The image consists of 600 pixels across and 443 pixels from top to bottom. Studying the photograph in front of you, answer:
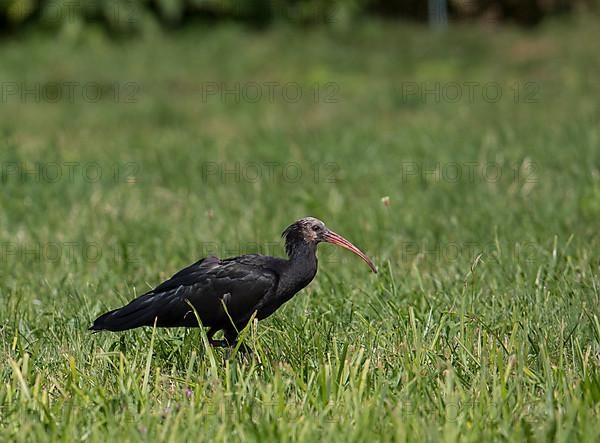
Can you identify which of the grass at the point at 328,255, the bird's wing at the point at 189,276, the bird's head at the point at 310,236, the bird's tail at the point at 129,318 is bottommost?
the grass at the point at 328,255

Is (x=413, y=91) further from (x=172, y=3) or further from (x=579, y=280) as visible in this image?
(x=579, y=280)

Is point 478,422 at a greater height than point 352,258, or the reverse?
point 478,422

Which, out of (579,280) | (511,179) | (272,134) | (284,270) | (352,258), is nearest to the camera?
(284,270)

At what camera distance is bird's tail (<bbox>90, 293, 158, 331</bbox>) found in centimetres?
444

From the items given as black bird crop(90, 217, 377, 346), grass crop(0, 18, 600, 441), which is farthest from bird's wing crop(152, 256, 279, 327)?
grass crop(0, 18, 600, 441)

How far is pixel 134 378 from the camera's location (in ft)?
12.2

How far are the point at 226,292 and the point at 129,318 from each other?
450 mm

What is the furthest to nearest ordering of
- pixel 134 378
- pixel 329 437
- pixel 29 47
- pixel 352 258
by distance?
pixel 29 47 < pixel 352 258 < pixel 134 378 < pixel 329 437

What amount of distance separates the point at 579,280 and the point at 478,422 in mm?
2066

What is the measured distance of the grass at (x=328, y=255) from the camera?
3.59 m

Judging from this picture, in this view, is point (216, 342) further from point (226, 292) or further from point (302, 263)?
point (302, 263)

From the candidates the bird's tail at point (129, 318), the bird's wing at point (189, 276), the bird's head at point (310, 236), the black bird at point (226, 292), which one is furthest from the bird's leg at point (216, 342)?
the bird's head at point (310, 236)

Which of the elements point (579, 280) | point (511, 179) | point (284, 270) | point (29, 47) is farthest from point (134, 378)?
point (29, 47)

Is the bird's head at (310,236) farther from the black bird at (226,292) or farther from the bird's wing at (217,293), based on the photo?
the bird's wing at (217,293)
